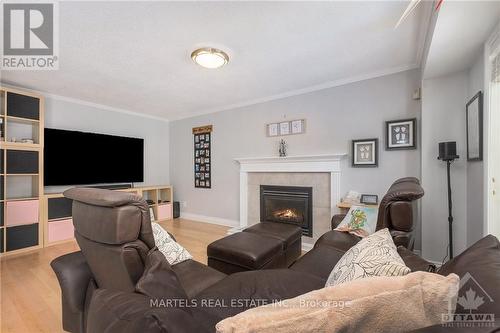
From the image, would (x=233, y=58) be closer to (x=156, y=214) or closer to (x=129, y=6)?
(x=129, y=6)

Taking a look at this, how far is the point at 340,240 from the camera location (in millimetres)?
2002

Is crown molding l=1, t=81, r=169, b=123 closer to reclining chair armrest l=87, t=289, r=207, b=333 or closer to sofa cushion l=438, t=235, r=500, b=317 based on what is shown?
reclining chair armrest l=87, t=289, r=207, b=333

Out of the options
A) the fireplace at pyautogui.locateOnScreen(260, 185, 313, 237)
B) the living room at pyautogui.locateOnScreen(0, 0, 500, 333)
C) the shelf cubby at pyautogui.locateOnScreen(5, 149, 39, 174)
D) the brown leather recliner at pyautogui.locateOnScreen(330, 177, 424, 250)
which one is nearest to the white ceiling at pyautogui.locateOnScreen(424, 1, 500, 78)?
the living room at pyautogui.locateOnScreen(0, 0, 500, 333)

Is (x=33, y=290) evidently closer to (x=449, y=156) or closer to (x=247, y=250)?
(x=247, y=250)

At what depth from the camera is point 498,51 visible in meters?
1.63

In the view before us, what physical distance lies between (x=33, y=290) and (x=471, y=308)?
3088mm

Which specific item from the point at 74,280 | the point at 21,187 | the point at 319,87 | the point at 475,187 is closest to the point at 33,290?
the point at 74,280

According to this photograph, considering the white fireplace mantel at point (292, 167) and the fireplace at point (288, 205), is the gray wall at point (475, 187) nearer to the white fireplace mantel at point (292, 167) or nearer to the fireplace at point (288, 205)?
the white fireplace mantel at point (292, 167)

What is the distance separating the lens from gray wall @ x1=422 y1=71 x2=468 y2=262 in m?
2.35

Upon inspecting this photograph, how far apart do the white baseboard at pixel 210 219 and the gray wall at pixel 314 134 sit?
1.9 inches

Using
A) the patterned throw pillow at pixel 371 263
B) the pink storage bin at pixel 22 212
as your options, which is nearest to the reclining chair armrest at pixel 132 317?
the patterned throw pillow at pixel 371 263

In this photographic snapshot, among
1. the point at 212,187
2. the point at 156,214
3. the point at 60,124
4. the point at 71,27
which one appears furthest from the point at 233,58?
the point at 156,214

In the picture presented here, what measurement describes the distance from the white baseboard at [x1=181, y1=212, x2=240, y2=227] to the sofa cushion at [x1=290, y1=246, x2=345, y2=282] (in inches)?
101

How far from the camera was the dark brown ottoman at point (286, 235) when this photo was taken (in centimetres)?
223
